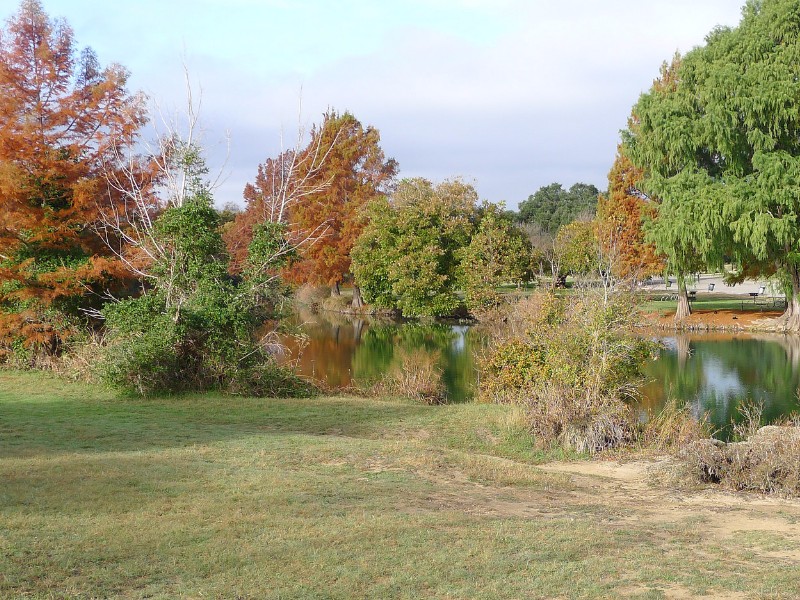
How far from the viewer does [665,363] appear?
25.5m

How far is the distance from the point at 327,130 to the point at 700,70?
22.3 meters

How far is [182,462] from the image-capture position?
391 inches

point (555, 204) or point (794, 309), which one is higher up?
point (555, 204)

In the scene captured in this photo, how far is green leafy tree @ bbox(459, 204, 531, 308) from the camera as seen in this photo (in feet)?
120

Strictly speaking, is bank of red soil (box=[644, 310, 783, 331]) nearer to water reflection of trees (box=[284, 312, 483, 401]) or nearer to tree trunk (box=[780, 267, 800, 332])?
tree trunk (box=[780, 267, 800, 332])

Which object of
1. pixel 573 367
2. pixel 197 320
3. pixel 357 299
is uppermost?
pixel 357 299

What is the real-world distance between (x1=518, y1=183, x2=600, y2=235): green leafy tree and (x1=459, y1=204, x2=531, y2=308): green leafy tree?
33.0 m

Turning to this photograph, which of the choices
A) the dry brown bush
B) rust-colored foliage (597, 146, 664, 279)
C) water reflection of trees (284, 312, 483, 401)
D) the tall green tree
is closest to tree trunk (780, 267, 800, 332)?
the tall green tree

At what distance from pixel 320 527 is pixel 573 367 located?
8.27 m

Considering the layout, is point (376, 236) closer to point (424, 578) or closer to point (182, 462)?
point (182, 462)

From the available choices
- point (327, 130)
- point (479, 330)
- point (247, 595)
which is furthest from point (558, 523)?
point (327, 130)

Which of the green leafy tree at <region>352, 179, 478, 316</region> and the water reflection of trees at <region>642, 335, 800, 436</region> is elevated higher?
the green leafy tree at <region>352, 179, 478, 316</region>

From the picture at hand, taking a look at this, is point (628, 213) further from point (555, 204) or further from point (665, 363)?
point (555, 204)

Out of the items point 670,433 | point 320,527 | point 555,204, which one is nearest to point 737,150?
point 670,433
